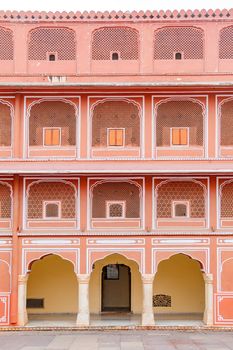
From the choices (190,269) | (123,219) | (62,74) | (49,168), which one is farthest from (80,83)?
(190,269)

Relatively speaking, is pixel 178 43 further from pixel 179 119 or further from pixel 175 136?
pixel 175 136

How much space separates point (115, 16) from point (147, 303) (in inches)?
376

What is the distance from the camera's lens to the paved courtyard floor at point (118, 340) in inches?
655

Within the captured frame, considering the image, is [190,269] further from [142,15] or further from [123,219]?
[142,15]

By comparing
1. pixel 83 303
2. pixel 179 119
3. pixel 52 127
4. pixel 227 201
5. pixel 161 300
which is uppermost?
pixel 179 119

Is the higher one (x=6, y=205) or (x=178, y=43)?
(x=178, y=43)

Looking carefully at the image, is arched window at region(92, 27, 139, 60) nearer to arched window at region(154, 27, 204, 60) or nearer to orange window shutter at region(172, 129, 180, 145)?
arched window at region(154, 27, 204, 60)

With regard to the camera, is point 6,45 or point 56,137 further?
point 6,45

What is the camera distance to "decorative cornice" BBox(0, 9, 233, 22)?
66.5 feet

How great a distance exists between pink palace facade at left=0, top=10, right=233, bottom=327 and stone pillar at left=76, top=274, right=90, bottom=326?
1.3 inches

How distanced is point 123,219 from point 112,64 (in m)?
5.22

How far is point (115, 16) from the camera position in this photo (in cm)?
2033

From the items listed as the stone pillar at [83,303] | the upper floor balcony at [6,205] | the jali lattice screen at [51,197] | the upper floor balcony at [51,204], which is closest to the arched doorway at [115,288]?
the stone pillar at [83,303]

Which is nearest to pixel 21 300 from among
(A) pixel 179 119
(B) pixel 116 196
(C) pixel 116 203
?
(C) pixel 116 203
